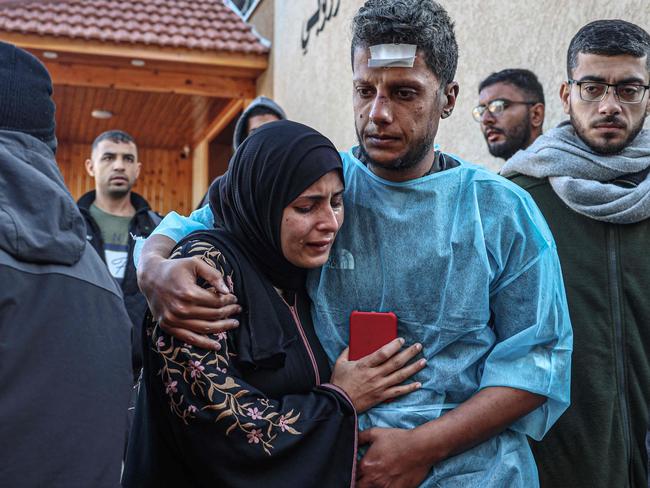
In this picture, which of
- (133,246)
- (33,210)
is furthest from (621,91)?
(133,246)

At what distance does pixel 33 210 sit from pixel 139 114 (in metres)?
12.0

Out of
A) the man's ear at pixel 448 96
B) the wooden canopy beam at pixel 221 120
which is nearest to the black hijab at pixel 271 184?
the man's ear at pixel 448 96

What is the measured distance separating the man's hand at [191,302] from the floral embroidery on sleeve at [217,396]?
0.03 meters

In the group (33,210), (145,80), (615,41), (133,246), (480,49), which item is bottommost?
(145,80)

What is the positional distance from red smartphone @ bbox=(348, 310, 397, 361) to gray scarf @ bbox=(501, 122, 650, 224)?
2.78 ft

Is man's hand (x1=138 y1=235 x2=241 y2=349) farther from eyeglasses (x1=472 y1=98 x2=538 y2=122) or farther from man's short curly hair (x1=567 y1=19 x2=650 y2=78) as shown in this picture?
eyeglasses (x1=472 y1=98 x2=538 y2=122)

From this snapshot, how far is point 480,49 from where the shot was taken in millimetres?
5223

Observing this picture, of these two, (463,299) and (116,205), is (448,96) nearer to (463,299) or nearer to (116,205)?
(463,299)

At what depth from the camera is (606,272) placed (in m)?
2.43

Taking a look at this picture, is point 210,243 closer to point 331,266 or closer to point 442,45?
point 331,266

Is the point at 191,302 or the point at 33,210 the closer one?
the point at 33,210

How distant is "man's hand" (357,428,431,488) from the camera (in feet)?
6.30

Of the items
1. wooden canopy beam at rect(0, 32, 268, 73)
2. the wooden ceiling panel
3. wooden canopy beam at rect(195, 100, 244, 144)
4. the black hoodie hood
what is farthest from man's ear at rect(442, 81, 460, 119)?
the wooden ceiling panel

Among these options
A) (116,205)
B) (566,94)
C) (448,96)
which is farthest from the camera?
(116,205)
